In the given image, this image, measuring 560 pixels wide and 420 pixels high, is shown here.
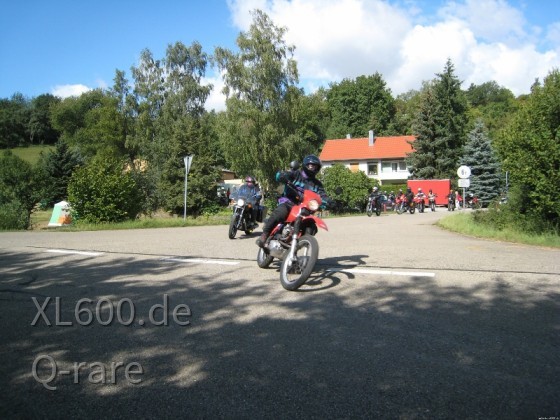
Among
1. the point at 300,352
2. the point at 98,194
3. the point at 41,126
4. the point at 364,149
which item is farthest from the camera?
the point at 41,126

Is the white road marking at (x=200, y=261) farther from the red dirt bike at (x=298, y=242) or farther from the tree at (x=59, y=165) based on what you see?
the tree at (x=59, y=165)

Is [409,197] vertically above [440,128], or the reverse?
[440,128]

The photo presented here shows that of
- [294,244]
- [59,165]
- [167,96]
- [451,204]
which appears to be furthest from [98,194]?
[167,96]

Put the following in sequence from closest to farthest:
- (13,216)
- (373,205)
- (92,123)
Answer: (13,216)
(373,205)
(92,123)

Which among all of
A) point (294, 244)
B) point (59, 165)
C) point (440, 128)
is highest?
point (440, 128)

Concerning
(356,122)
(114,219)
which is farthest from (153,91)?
(356,122)

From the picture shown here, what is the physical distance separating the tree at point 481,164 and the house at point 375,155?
26.4 metres

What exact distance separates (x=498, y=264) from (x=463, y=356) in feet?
15.9

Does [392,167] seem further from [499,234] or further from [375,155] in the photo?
[499,234]

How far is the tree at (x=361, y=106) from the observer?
78750mm

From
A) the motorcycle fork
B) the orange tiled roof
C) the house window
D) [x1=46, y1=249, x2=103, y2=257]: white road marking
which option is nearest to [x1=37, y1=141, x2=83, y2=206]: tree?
[x1=46, y1=249, x2=103, y2=257]: white road marking

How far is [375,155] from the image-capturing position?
7112cm

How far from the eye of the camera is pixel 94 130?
70000 mm

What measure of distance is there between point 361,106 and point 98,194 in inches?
2641
